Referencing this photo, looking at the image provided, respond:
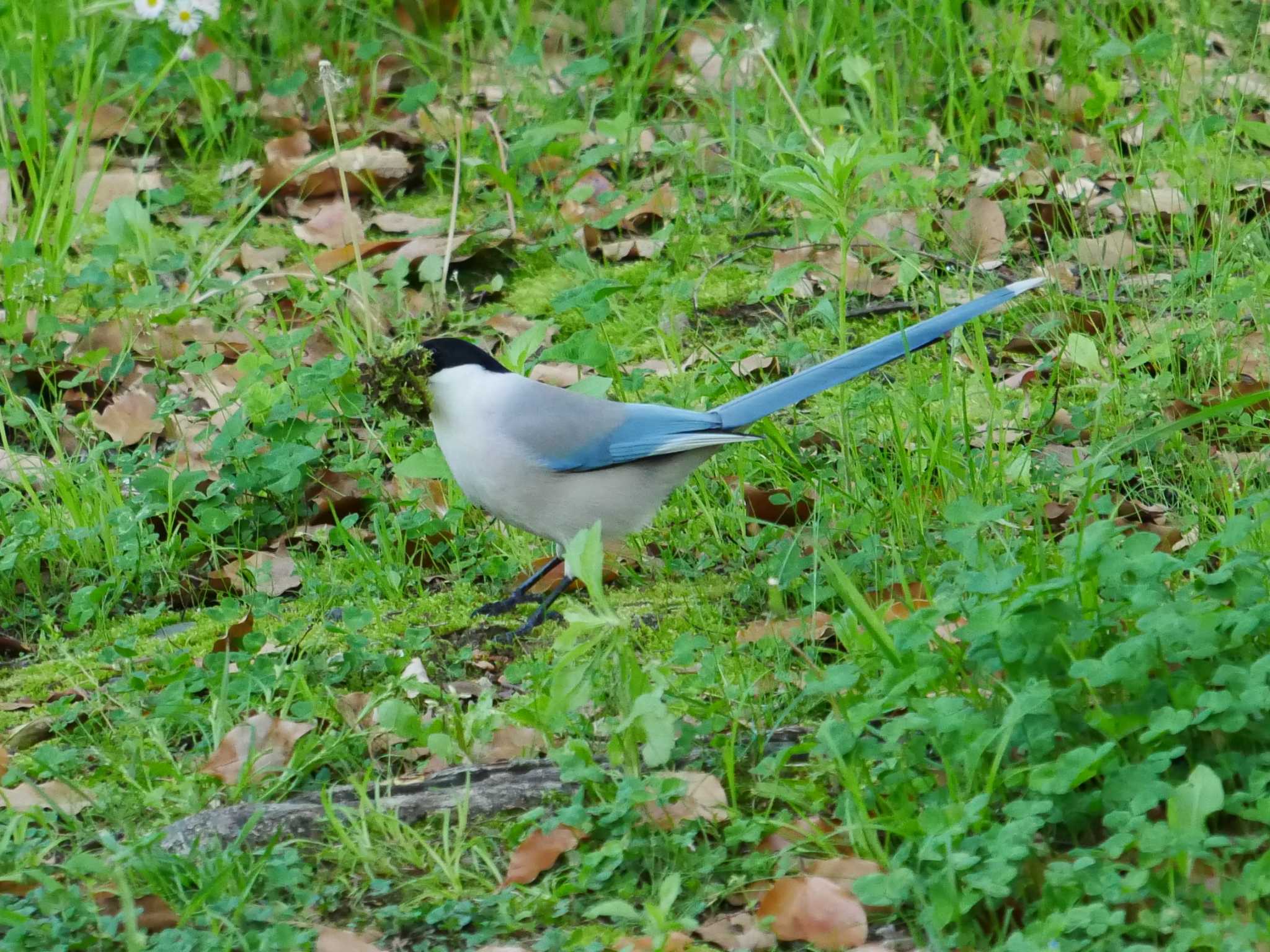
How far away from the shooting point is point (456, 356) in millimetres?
3928

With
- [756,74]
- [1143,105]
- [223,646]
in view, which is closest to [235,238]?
[756,74]

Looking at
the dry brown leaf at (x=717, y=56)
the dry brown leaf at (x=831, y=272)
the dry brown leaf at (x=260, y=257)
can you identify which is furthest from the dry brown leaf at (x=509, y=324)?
the dry brown leaf at (x=717, y=56)

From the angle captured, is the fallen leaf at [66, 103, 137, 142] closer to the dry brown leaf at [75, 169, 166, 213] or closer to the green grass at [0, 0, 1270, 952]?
the green grass at [0, 0, 1270, 952]

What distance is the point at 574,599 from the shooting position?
3.89m

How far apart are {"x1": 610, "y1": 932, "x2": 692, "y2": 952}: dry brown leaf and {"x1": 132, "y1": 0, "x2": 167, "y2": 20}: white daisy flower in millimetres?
4531

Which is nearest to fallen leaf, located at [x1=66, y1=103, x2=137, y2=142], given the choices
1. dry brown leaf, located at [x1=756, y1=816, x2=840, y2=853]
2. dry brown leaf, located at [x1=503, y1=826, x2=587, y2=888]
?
dry brown leaf, located at [x1=503, y1=826, x2=587, y2=888]

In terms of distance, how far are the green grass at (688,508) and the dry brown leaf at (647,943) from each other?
3 centimetres

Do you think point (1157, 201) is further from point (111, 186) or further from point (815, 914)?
point (111, 186)

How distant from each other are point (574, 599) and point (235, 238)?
102 inches

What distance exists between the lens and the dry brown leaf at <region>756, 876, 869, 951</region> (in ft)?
7.86

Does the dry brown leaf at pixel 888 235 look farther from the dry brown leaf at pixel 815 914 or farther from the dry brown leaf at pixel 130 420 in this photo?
the dry brown leaf at pixel 815 914

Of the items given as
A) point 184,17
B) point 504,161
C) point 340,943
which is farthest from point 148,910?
point 184,17

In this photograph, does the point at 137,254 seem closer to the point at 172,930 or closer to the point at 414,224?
the point at 414,224

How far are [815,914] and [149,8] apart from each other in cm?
470
